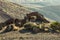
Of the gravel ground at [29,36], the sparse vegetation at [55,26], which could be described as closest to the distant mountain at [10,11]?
the sparse vegetation at [55,26]

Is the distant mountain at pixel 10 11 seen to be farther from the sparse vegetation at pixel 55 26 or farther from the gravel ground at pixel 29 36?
the gravel ground at pixel 29 36

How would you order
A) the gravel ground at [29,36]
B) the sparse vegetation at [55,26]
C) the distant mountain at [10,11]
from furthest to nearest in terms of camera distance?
the distant mountain at [10,11], the sparse vegetation at [55,26], the gravel ground at [29,36]

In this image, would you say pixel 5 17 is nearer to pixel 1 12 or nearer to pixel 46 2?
pixel 1 12

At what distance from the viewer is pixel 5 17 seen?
34.9 m

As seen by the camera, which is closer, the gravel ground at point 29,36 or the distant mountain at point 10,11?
the gravel ground at point 29,36

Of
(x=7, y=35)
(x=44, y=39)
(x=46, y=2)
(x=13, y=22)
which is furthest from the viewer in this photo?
(x=46, y=2)

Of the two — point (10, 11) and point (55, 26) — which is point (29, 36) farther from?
→ point (10, 11)

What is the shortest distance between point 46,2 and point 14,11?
11.1 metres

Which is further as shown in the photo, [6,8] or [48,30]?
[6,8]

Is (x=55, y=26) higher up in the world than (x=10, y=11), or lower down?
higher up

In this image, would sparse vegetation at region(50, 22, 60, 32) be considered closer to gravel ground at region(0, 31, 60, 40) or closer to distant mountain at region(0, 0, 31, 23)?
gravel ground at region(0, 31, 60, 40)

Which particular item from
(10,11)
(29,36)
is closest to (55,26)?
(29,36)

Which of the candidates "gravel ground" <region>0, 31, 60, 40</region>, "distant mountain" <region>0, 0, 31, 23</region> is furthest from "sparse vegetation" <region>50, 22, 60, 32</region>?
"distant mountain" <region>0, 0, 31, 23</region>

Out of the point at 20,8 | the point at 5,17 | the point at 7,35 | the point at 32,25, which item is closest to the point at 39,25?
the point at 32,25
